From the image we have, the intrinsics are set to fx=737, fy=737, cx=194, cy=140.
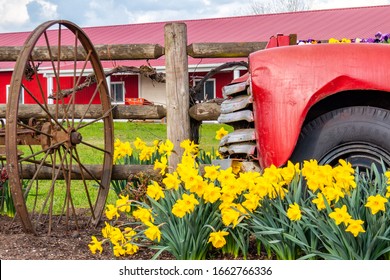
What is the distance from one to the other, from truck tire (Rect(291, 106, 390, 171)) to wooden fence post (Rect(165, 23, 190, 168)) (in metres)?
2.19

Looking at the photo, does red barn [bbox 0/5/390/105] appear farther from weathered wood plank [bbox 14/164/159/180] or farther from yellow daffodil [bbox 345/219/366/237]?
yellow daffodil [bbox 345/219/366/237]

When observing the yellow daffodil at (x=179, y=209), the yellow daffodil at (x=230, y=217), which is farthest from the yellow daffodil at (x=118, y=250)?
the yellow daffodil at (x=230, y=217)

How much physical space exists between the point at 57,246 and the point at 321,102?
6.50 feet

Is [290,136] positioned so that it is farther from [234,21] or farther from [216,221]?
[234,21]

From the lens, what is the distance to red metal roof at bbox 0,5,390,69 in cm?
2081

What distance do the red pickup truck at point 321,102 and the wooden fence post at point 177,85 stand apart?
79.1 inches

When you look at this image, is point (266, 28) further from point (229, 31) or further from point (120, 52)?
point (120, 52)

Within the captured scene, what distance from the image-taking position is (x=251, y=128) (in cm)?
468

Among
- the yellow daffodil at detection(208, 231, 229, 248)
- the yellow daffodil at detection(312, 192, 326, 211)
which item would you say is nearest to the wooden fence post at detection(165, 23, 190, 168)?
the yellow daffodil at detection(208, 231, 229, 248)

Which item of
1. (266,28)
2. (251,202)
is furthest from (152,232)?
(266,28)

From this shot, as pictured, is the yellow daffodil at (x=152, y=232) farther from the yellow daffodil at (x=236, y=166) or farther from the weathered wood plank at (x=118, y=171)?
the weathered wood plank at (x=118, y=171)
